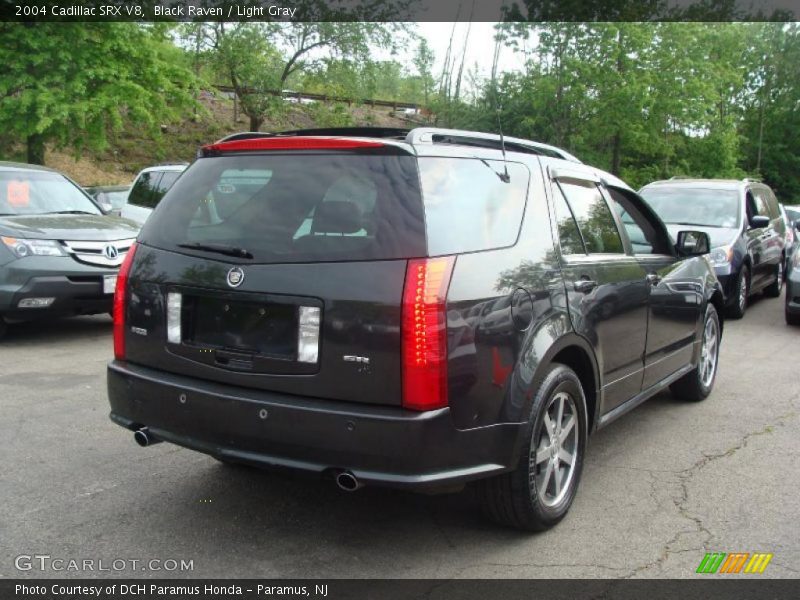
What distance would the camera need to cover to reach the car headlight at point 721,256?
9.64 metres

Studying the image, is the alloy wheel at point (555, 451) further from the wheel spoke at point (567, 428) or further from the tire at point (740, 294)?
the tire at point (740, 294)

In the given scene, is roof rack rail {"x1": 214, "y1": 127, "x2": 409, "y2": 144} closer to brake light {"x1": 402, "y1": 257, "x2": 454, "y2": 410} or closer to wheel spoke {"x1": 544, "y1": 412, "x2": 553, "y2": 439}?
brake light {"x1": 402, "y1": 257, "x2": 454, "y2": 410}

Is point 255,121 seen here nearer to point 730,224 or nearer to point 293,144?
point 730,224

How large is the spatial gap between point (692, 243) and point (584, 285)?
82.6 inches

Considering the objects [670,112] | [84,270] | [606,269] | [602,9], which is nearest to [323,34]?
[602,9]

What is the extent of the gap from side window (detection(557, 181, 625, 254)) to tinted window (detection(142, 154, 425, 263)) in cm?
128

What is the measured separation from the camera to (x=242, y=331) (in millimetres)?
3209

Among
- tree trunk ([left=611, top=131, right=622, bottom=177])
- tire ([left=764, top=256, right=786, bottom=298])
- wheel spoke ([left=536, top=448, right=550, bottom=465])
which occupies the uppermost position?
tree trunk ([left=611, top=131, right=622, bottom=177])

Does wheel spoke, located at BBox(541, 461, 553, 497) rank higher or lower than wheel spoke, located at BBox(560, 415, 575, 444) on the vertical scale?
lower

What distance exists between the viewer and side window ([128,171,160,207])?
1284 centimetres

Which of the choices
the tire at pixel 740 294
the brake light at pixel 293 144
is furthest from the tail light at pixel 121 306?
the tire at pixel 740 294

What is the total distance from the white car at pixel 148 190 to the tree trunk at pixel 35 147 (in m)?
10.8

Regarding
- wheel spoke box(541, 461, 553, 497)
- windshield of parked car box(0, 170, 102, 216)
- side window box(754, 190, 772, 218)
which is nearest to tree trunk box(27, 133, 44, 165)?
windshield of parked car box(0, 170, 102, 216)

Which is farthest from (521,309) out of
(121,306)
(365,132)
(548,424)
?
(121,306)
